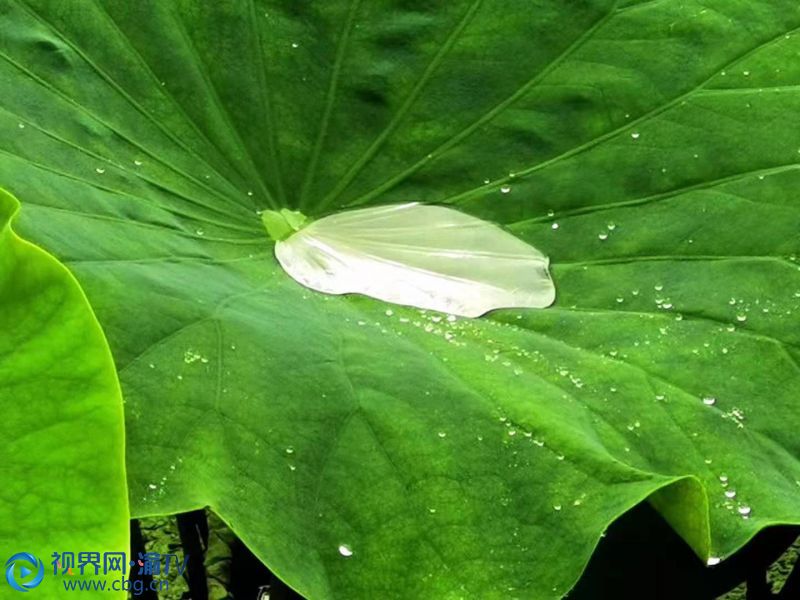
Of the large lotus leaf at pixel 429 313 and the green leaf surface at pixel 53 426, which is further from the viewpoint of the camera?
the large lotus leaf at pixel 429 313

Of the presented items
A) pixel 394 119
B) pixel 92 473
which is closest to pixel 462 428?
pixel 92 473

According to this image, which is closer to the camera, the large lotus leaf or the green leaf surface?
the green leaf surface

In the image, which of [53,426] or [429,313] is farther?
[429,313]

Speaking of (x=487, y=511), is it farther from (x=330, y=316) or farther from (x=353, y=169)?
(x=353, y=169)
